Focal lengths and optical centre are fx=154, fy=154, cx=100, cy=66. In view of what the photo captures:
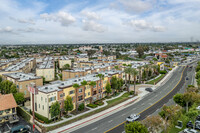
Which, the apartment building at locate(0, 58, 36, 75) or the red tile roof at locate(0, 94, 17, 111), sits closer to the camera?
the red tile roof at locate(0, 94, 17, 111)

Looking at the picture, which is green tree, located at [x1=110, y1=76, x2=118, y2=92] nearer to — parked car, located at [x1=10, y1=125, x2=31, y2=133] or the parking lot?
the parking lot

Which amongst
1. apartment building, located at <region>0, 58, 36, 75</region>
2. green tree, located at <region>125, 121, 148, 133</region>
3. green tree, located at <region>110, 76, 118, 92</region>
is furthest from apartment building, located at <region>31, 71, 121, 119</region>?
apartment building, located at <region>0, 58, 36, 75</region>

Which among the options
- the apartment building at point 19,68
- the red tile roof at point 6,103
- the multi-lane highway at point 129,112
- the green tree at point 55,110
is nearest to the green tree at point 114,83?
the multi-lane highway at point 129,112

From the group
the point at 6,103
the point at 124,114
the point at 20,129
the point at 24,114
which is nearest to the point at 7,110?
the point at 6,103

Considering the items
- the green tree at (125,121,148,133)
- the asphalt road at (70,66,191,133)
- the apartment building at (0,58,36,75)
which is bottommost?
the asphalt road at (70,66,191,133)

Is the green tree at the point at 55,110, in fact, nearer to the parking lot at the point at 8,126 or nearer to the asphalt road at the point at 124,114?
the parking lot at the point at 8,126

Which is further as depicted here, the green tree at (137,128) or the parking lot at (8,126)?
the parking lot at (8,126)

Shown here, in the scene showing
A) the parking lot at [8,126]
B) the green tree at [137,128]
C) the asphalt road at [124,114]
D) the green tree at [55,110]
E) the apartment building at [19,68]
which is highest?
the apartment building at [19,68]

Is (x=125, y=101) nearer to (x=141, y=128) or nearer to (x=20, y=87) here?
(x=141, y=128)

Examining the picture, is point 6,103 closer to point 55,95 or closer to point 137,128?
point 55,95

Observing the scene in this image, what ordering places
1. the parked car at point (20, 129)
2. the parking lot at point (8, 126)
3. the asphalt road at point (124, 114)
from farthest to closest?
the asphalt road at point (124, 114) < the parking lot at point (8, 126) < the parked car at point (20, 129)
